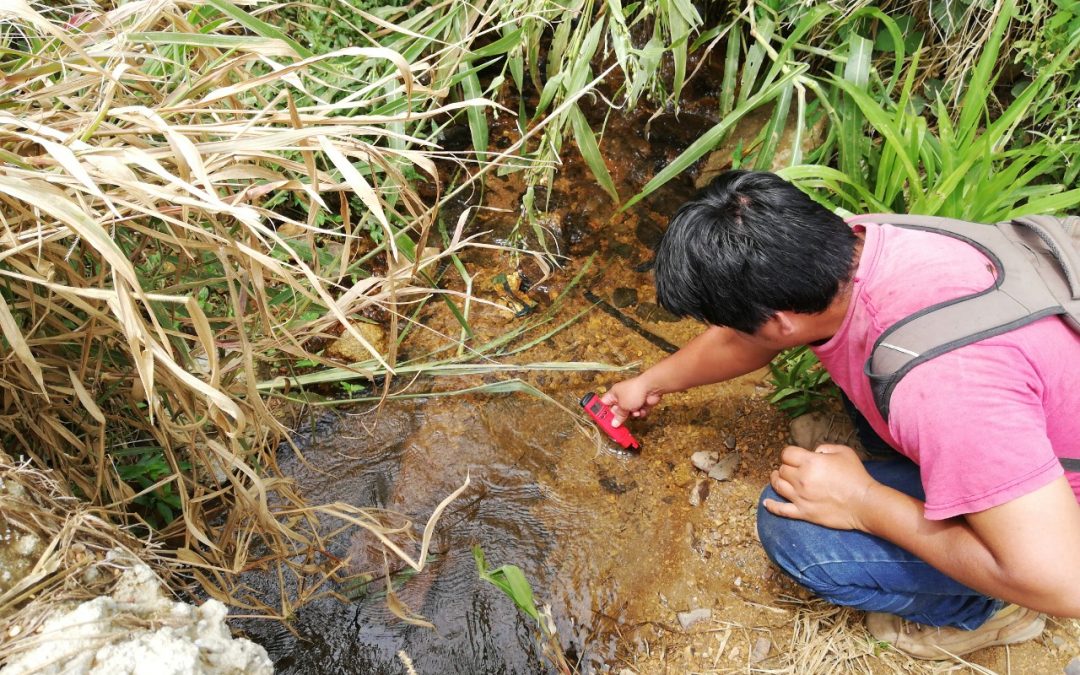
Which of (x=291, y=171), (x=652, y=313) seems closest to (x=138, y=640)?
(x=291, y=171)

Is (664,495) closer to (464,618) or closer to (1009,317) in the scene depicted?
(464,618)

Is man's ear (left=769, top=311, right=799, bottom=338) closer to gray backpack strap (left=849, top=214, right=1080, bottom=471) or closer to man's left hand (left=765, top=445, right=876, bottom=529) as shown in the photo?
gray backpack strap (left=849, top=214, right=1080, bottom=471)

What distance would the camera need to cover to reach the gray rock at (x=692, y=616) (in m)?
1.77

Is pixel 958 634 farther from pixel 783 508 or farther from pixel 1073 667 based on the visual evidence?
pixel 783 508

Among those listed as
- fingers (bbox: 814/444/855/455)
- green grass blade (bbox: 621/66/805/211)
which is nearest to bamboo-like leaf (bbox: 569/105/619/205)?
green grass blade (bbox: 621/66/805/211)

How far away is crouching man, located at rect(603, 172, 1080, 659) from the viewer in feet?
3.92

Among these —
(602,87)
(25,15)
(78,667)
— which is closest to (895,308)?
(78,667)

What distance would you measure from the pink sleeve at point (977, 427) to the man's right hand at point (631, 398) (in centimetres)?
74

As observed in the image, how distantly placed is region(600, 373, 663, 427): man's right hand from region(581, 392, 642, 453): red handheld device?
1 centimetres

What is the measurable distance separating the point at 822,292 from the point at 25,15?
1371 mm

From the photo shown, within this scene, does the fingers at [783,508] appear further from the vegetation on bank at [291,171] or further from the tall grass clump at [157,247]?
the tall grass clump at [157,247]

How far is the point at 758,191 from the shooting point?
1378mm

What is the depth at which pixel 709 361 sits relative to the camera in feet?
6.00

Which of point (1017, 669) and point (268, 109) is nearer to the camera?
point (268, 109)
